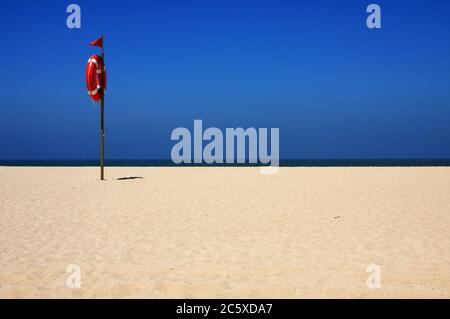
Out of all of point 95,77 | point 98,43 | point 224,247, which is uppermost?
point 98,43

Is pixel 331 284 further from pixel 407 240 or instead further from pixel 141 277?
pixel 407 240

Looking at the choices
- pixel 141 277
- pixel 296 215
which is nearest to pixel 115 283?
pixel 141 277

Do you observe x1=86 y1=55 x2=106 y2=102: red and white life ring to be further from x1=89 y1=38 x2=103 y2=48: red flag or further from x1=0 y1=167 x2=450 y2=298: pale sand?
x1=0 y1=167 x2=450 y2=298: pale sand

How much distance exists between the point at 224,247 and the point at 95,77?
12220 mm

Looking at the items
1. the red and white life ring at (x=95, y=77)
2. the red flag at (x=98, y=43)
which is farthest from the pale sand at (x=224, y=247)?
the red flag at (x=98, y=43)

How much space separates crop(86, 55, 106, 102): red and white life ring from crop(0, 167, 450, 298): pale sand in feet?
21.8

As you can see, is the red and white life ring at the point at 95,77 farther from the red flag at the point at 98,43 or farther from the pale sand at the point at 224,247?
the pale sand at the point at 224,247

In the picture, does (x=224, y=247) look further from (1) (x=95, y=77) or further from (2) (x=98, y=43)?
(2) (x=98, y=43)

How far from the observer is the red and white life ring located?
15.9m

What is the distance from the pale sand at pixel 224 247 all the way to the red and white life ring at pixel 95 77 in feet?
21.8

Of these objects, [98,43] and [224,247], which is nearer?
[224,247]

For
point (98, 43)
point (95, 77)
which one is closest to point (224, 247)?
point (95, 77)

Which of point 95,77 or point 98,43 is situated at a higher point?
point 98,43

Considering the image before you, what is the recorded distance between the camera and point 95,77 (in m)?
16.1
